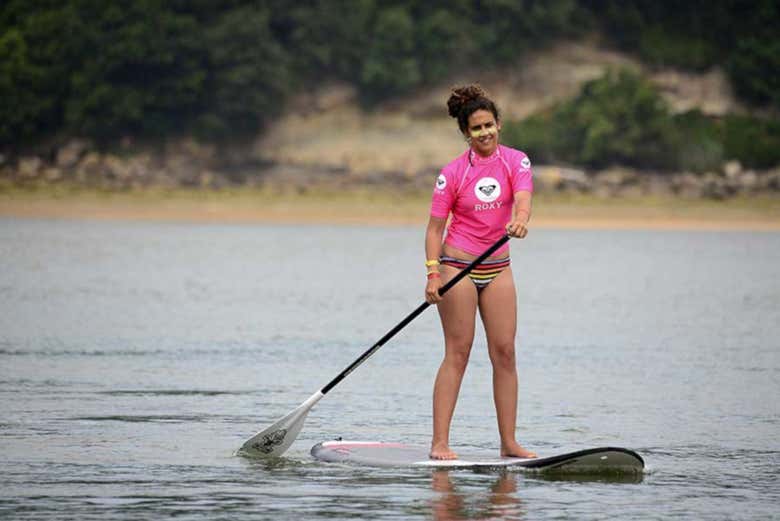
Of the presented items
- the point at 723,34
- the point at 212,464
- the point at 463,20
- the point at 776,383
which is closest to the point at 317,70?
the point at 463,20

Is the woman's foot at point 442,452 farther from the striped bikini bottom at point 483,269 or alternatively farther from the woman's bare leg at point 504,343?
the striped bikini bottom at point 483,269

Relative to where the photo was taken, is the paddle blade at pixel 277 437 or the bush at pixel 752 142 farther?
the bush at pixel 752 142

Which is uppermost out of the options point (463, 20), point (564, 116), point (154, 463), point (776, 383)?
point (463, 20)

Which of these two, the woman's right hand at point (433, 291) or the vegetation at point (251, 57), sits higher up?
the vegetation at point (251, 57)

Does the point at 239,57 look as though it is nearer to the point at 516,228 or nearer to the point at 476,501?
the point at 516,228

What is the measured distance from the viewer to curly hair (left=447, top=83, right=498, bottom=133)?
914 cm

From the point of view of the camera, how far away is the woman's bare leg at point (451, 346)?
920cm

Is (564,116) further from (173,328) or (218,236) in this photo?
(173,328)

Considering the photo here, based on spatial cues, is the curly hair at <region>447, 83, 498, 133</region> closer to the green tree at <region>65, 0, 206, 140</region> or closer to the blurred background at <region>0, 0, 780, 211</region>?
the blurred background at <region>0, 0, 780, 211</region>

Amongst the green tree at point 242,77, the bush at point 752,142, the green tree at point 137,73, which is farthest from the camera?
the green tree at point 137,73

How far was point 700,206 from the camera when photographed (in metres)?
45.6

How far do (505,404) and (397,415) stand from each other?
248 centimetres

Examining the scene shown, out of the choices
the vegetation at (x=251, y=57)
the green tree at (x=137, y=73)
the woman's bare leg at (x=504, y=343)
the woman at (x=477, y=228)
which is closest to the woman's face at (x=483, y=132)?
the woman at (x=477, y=228)

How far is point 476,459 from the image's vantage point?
945 cm
